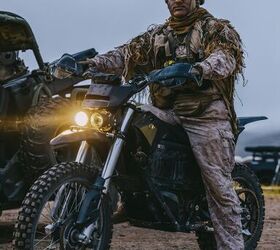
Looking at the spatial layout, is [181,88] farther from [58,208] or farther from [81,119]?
[58,208]

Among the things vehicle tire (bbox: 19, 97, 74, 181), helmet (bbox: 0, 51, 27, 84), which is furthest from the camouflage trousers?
helmet (bbox: 0, 51, 27, 84)

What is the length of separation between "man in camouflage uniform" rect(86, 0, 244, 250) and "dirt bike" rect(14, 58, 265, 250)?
0.61 ft

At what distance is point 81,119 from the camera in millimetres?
4891

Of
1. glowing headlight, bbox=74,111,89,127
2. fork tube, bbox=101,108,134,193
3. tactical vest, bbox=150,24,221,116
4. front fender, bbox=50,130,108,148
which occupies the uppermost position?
tactical vest, bbox=150,24,221,116

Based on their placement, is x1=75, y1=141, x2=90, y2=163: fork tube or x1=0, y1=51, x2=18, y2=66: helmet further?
x1=0, y1=51, x2=18, y2=66: helmet

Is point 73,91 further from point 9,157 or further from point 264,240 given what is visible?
point 264,240

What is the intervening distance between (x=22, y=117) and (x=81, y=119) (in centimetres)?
226

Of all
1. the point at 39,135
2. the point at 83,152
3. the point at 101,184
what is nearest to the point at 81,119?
the point at 83,152

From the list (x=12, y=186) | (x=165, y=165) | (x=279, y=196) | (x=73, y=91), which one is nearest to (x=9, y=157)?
(x=12, y=186)

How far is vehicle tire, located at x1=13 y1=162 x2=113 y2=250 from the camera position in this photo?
455cm

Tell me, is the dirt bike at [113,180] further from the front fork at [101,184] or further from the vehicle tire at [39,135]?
the vehicle tire at [39,135]

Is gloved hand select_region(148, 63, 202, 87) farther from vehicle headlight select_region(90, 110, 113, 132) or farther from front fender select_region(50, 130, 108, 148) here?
front fender select_region(50, 130, 108, 148)

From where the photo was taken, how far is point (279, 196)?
14.1 metres

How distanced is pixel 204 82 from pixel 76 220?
53.3 inches
